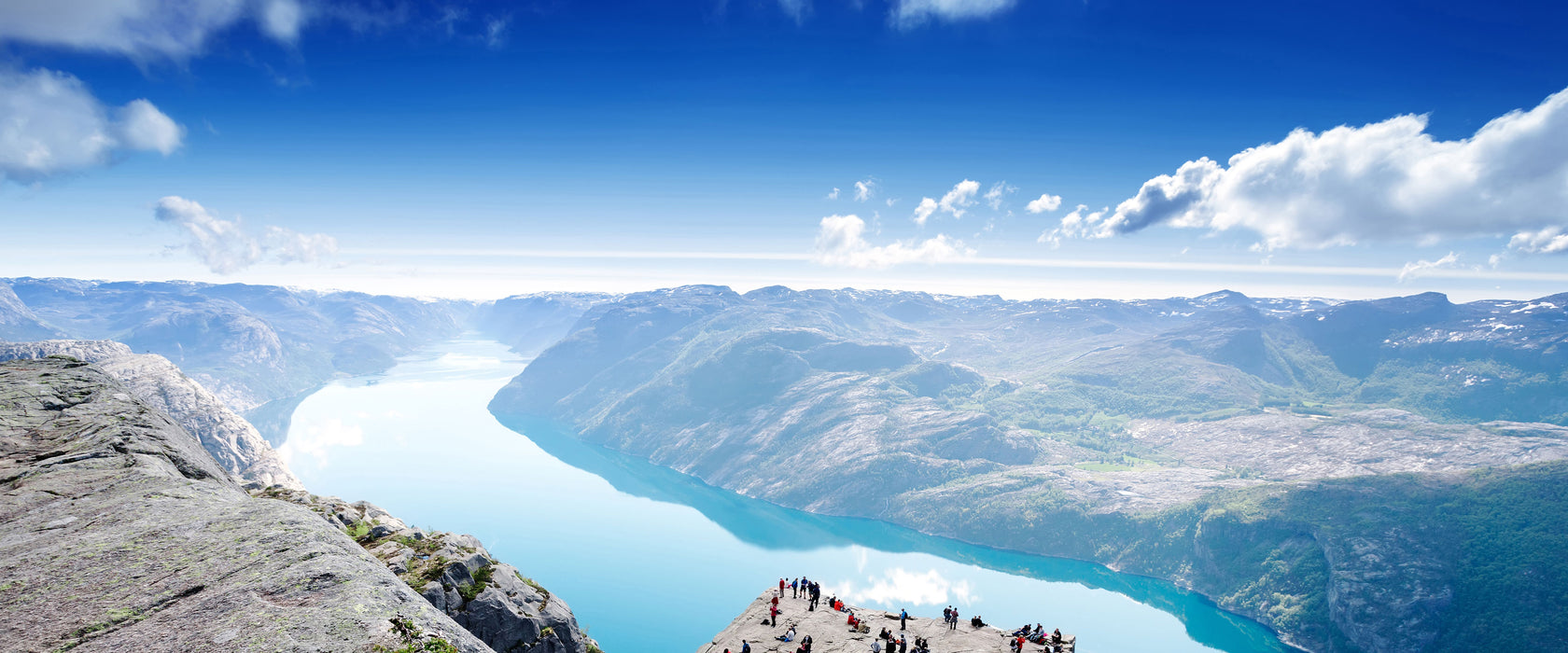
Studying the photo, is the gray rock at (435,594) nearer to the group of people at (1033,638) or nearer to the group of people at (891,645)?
the group of people at (891,645)

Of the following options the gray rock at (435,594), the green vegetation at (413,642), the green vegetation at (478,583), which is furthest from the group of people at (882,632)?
the green vegetation at (413,642)

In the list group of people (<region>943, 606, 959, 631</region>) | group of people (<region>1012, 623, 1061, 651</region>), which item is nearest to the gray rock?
group of people (<region>943, 606, 959, 631</region>)

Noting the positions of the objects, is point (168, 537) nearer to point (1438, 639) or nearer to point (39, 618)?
point (39, 618)

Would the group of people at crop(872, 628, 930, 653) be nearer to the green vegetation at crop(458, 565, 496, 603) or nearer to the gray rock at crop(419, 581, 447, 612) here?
the green vegetation at crop(458, 565, 496, 603)

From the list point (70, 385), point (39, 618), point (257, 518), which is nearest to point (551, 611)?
point (257, 518)

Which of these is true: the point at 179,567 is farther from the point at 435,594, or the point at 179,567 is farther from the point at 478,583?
the point at 478,583

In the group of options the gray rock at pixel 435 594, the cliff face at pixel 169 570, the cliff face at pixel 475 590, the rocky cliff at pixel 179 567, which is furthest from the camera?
the cliff face at pixel 475 590

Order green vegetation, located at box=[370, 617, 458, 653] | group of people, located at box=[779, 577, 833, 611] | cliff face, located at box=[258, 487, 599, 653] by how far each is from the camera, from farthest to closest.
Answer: group of people, located at box=[779, 577, 833, 611] → cliff face, located at box=[258, 487, 599, 653] → green vegetation, located at box=[370, 617, 458, 653]
